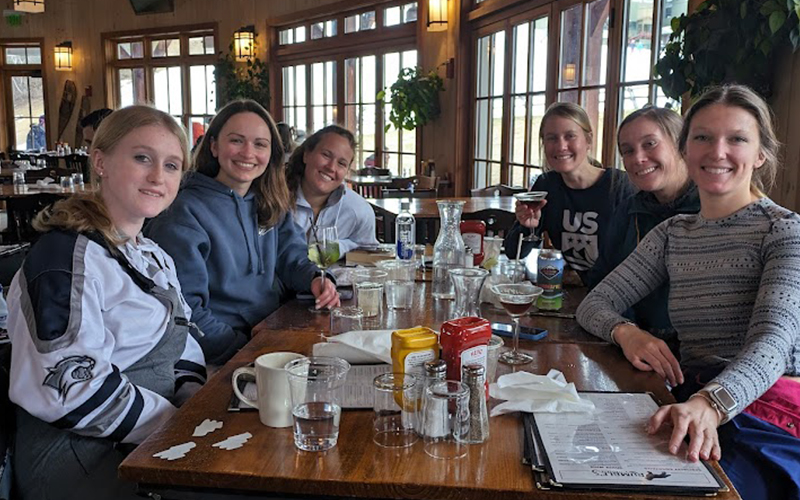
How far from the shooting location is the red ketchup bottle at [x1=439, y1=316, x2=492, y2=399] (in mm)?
1276

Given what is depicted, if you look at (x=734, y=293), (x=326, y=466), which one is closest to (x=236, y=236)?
(x=326, y=466)

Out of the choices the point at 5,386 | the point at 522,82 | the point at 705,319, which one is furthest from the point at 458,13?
the point at 5,386

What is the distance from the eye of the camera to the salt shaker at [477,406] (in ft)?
3.89

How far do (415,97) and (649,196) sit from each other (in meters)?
5.13

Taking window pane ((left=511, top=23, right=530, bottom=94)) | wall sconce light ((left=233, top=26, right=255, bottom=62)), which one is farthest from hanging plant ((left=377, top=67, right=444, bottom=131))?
wall sconce light ((left=233, top=26, right=255, bottom=62))

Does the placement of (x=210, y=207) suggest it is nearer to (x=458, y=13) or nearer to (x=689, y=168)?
(x=689, y=168)

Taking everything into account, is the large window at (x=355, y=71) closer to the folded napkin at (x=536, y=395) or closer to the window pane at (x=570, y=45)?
the window pane at (x=570, y=45)

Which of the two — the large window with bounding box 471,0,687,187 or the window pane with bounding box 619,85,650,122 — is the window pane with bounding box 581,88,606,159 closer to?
the large window with bounding box 471,0,687,187

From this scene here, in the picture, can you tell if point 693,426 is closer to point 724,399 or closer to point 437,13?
point 724,399

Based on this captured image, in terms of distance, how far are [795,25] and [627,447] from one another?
6.87 ft

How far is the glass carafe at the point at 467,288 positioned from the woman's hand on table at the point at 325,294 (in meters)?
0.43

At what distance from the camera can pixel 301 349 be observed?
1.65 m

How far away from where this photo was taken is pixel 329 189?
10.5ft

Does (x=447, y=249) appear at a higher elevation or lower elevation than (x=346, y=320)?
higher
